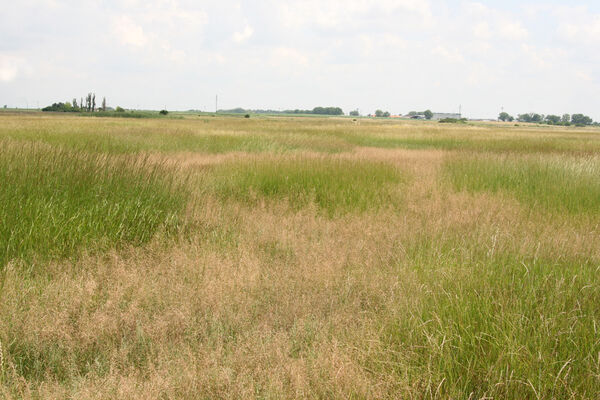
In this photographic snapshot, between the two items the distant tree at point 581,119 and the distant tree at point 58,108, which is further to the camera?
the distant tree at point 581,119

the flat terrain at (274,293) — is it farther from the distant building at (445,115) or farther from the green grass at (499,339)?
the distant building at (445,115)

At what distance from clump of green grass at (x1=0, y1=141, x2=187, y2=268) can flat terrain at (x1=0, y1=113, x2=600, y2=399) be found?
0.08 ft

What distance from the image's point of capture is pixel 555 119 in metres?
150

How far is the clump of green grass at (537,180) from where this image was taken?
7465 millimetres

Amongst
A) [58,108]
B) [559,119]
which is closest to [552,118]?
[559,119]

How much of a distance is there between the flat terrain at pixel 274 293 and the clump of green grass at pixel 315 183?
295mm

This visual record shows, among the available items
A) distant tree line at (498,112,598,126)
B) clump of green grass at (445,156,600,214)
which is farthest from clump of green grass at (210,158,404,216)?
distant tree line at (498,112,598,126)

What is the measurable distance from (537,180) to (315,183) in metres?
4.61

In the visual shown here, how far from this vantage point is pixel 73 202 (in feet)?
16.8

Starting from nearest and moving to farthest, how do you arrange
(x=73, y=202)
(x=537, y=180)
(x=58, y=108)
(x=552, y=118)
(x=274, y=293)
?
(x=274, y=293) < (x=73, y=202) < (x=537, y=180) < (x=58, y=108) < (x=552, y=118)

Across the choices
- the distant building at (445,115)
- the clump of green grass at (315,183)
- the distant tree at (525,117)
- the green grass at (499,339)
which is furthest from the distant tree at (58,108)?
the distant tree at (525,117)

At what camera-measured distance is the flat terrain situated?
246cm

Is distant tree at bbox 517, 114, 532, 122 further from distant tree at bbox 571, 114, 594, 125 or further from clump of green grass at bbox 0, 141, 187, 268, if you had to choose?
clump of green grass at bbox 0, 141, 187, 268

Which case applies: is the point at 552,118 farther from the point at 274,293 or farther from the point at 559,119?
the point at 274,293
